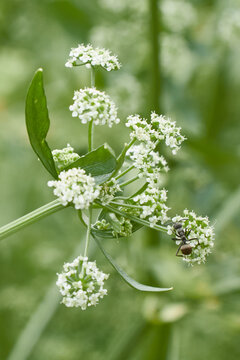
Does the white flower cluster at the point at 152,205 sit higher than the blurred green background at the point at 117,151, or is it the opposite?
the white flower cluster at the point at 152,205

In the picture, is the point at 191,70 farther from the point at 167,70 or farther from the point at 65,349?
the point at 65,349

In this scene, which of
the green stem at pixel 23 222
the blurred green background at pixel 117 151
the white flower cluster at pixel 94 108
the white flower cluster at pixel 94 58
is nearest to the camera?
the green stem at pixel 23 222

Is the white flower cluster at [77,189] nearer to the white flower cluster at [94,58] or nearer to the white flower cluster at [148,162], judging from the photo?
the white flower cluster at [148,162]

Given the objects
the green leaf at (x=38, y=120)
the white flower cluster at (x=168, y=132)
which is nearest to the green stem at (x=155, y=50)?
the white flower cluster at (x=168, y=132)

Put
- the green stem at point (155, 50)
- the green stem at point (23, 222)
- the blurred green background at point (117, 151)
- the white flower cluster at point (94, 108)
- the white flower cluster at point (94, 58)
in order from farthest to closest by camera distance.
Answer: the blurred green background at point (117, 151) → the green stem at point (155, 50) → the white flower cluster at point (94, 58) → the white flower cluster at point (94, 108) → the green stem at point (23, 222)

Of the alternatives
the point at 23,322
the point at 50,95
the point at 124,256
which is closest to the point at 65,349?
the point at 23,322

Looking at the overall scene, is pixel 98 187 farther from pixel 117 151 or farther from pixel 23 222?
pixel 117 151

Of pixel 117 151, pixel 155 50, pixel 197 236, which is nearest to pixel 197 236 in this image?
pixel 197 236
